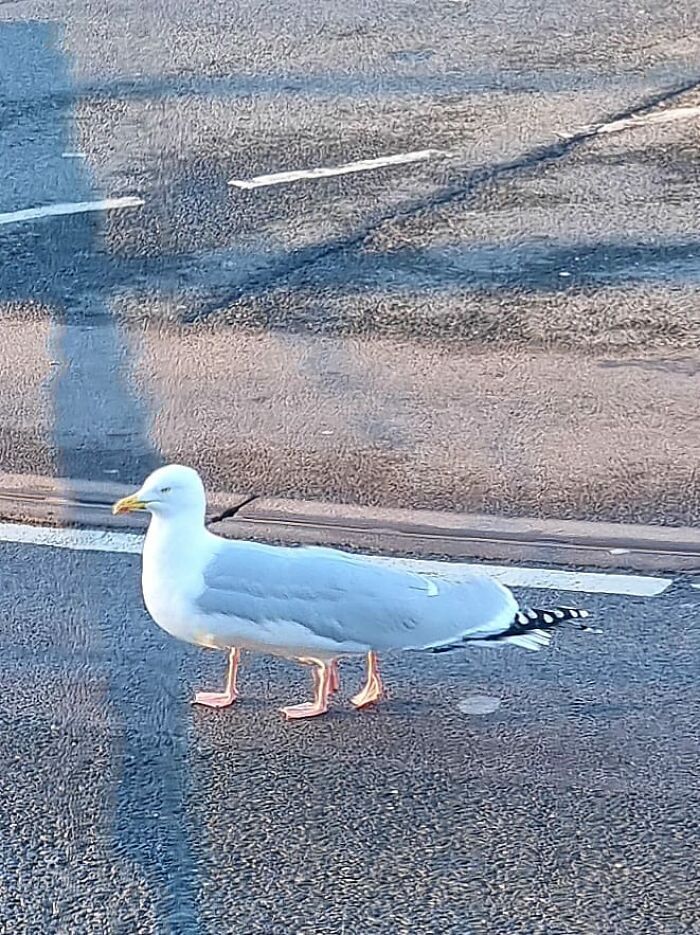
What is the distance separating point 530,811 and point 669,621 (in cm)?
116

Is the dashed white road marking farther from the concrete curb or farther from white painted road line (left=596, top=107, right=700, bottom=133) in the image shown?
white painted road line (left=596, top=107, right=700, bottom=133)

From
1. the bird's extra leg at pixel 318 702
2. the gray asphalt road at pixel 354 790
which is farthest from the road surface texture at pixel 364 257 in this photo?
the bird's extra leg at pixel 318 702

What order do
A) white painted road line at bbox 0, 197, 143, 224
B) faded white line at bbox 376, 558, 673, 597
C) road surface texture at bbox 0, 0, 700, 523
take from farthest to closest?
white painted road line at bbox 0, 197, 143, 224 < road surface texture at bbox 0, 0, 700, 523 < faded white line at bbox 376, 558, 673, 597

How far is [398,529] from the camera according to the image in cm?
603

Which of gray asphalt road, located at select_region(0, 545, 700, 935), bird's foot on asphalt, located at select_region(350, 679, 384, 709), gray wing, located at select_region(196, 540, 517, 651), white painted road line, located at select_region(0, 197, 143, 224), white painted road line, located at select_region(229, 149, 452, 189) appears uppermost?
white painted road line, located at select_region(229, 149, 452, 189)

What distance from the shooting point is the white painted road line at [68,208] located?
9.73 meters

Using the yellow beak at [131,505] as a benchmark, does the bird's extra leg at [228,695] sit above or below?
below

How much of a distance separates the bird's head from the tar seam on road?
11.2 feet

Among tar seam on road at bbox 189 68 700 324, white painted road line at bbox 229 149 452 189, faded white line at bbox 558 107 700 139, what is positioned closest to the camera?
tar seam on road at bbox 189 68 700 324

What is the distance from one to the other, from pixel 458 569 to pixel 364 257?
139 inches

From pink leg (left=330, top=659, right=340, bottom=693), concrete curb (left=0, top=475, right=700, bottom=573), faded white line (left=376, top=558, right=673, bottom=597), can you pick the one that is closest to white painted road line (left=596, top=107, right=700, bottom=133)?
concrete curb (left=0, top=475, right=700, bottom=573)

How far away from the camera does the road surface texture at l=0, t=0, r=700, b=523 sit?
6723 millimetres

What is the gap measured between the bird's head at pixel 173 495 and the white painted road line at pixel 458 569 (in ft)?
2.63

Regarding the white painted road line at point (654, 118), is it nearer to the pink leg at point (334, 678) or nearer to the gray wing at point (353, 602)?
the pink leg at point (334, 678)
